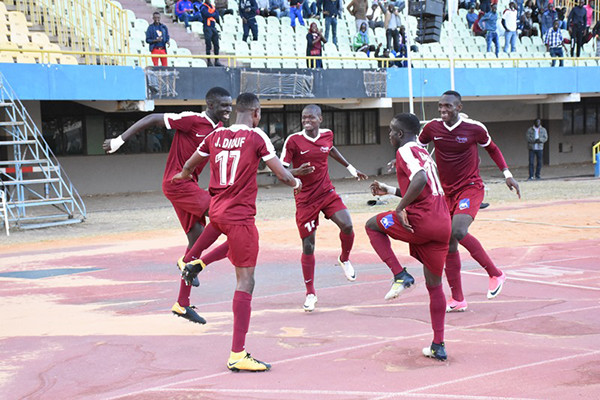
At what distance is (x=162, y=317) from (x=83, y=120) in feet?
61.8

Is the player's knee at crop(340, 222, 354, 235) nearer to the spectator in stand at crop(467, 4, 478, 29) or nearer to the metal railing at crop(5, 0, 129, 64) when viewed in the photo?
the metal railing at crop(5, 0, 129, 64)

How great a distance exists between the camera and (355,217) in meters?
17.9

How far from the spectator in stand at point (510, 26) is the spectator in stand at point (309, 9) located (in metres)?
7.52

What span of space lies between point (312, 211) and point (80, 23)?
52.7ft

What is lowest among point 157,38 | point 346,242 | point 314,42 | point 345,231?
point 346,242

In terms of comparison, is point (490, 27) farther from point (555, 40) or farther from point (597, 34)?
point (597, 34)

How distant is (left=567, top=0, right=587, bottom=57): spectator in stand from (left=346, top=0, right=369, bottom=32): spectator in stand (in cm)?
893

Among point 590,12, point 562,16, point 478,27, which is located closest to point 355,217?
point 478,27

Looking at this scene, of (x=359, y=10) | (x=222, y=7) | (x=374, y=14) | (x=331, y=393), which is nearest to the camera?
(x=331, y=393)

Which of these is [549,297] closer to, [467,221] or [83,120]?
[467,221]

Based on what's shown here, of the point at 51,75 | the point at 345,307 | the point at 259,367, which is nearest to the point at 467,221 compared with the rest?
the point at 345,307

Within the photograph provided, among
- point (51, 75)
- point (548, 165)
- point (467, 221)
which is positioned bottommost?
point (548, 165)

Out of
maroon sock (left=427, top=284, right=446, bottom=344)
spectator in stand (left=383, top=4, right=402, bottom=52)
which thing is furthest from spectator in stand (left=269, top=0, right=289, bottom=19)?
maroon sock (left=427, top=284, right=446, bottom=344)

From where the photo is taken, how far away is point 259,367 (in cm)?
594
